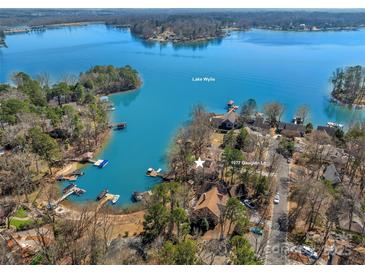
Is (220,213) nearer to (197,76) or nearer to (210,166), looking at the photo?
(210,166)

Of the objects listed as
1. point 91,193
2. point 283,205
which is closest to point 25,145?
point 91,193

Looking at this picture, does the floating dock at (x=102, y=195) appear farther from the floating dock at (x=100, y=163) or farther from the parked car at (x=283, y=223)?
the parked car at (x=283, y=223)

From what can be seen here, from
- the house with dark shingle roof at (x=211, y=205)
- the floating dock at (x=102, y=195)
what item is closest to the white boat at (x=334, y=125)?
the house with dark shingle roof at (x=211, y=205)

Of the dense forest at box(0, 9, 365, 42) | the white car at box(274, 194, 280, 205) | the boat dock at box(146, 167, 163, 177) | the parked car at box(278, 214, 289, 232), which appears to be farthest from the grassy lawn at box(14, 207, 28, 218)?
the dense forest at box(0, 9, 365, 42)

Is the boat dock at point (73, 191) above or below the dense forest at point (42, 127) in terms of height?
below

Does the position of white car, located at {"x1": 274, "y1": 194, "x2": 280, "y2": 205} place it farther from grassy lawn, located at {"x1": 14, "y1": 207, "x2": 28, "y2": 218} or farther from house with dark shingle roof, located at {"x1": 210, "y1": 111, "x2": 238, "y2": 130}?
grassy lawn, located at {"x1": 14, "y1": 207, "x2": 28, "y2": 218}
